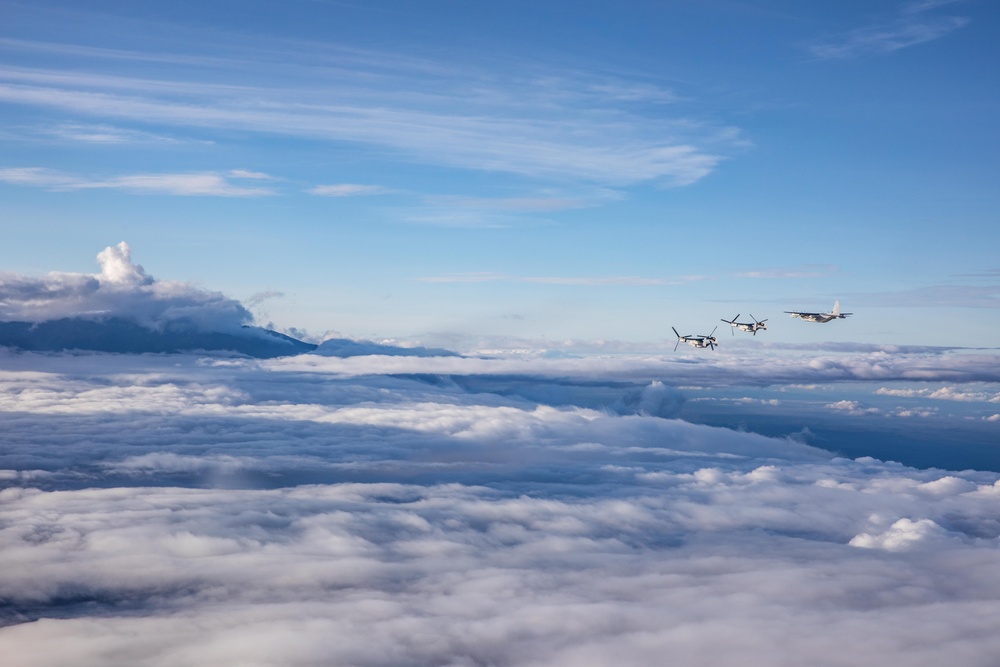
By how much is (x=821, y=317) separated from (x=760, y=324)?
14994 millimetres

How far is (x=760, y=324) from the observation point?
479ft

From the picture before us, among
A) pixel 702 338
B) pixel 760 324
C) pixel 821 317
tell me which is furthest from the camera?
pixel 702 338

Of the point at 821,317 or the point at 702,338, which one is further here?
the point at 702,338

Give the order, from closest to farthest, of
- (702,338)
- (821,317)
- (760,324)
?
(821,317)
(760,324)
(702,338)

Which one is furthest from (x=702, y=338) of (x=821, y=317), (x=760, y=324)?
(x=821, y=317)

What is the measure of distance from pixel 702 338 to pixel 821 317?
31.9 meters

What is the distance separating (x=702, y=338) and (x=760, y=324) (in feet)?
55.7

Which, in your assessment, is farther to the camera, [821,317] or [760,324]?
[760,324]

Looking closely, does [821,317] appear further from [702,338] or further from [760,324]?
[702,338]

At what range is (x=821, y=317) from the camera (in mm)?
132250
